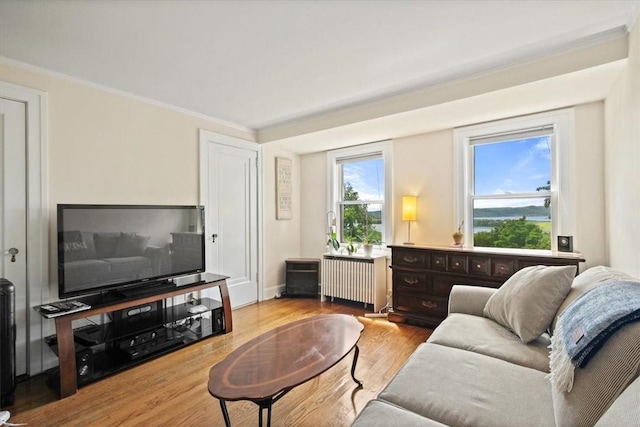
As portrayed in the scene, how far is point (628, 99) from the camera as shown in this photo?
194 cm

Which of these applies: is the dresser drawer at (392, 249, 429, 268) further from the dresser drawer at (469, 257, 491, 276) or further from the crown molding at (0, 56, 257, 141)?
the crown molding at (0, 56, 257, 141)

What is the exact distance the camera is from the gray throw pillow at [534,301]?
1675mm

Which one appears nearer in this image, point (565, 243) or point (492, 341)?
point (492, 341)

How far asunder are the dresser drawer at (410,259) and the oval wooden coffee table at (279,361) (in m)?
1.33

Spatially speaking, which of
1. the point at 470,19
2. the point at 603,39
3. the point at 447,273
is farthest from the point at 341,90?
the point at 447,273

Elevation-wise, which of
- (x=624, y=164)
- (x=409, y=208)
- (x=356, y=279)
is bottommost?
(x=356, y=279)

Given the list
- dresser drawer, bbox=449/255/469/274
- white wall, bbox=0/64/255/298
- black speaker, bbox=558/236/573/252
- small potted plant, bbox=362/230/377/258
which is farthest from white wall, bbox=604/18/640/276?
white wall, bbox=0/64/255/298

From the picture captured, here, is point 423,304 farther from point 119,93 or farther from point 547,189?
point 119,93

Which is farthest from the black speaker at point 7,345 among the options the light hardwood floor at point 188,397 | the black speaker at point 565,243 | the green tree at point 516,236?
the black speaker at point 565,243

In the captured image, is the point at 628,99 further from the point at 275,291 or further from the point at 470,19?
the point at 275,291

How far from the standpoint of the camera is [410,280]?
10.7 ft

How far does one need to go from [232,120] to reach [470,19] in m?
2.79

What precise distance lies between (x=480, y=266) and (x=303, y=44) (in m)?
2.44

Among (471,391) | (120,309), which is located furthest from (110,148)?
(471,391)
